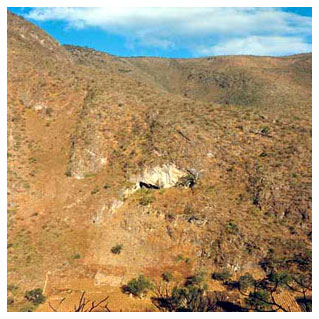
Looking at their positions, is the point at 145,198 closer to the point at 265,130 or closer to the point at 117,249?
the point at 117,249

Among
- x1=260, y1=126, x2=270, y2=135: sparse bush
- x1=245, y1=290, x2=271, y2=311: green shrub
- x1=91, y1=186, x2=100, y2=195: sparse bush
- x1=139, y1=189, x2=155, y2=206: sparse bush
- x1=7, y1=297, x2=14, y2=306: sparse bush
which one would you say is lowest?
x1=7, y1=297, x2=14, y2=306: sparse bush

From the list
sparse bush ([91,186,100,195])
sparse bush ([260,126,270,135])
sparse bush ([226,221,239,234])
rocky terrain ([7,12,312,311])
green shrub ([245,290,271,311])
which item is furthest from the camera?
sparse bush ([260,126,270,135])

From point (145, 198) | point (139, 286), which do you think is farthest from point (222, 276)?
point (145, 198)

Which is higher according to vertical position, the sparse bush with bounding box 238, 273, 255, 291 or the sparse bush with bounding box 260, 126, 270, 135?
the sparse bush with bounding box 260, 126, 270, 135

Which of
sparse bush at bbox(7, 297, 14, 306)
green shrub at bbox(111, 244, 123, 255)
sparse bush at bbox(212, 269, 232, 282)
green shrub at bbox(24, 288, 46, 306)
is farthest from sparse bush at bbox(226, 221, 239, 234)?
sparse bush at bbox(7, 297, 14, 306)

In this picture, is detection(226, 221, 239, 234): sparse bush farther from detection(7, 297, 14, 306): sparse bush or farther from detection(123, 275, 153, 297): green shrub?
detection(7, 297, 14, 306): sparse bush

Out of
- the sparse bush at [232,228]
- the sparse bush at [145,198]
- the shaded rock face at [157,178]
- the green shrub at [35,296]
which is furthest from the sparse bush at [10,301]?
the sparse bush at [232,228]
